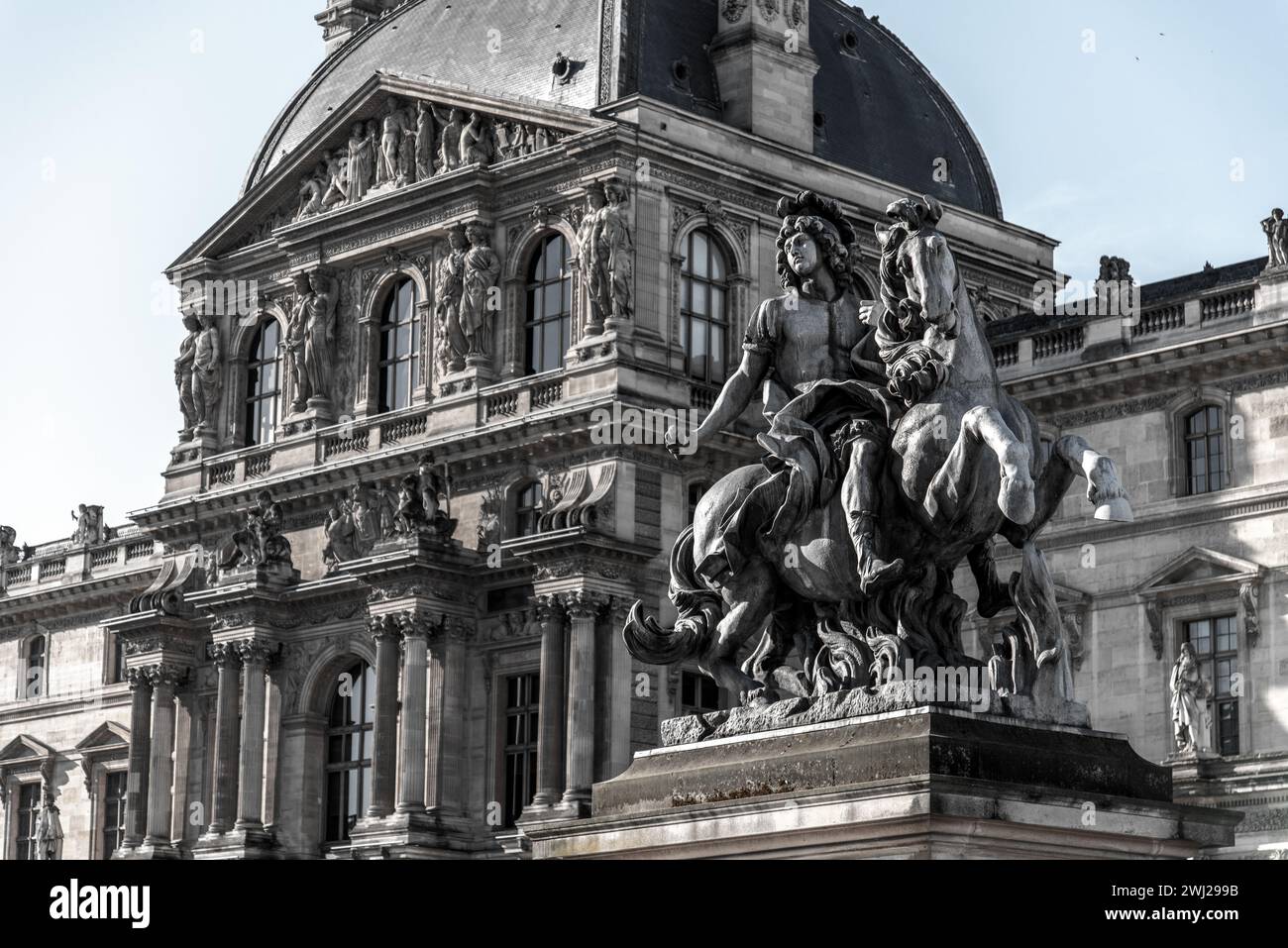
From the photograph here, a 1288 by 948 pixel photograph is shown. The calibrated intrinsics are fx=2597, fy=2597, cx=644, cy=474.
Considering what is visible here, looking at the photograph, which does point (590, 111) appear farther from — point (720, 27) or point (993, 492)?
point (993, 492)

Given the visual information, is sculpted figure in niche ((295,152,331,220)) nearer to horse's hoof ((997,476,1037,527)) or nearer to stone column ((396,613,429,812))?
stone column ((396,613,429,812))

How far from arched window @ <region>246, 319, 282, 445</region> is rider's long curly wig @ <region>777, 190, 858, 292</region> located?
42712 mm

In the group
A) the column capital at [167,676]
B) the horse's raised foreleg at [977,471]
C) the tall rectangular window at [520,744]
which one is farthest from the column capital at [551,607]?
the horse's raised foreleg at [977,471]

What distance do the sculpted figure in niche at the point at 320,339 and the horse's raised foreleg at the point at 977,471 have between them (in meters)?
41.8

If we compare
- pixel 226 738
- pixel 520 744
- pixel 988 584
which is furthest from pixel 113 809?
pixel 988 584

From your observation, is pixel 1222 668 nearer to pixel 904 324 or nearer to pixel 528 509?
pixel 528 509

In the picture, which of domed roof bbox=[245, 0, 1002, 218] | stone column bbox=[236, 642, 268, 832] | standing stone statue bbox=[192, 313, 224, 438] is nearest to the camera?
stone column bbox=[236, 642, 268, 832]

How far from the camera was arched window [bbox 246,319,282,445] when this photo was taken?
181 ft

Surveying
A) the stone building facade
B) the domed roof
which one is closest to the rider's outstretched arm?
the stone building facade

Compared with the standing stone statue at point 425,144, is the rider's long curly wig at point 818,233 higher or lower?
lower

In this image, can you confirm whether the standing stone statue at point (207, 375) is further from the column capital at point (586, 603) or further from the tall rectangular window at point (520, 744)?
the column capital at point (586, 603)

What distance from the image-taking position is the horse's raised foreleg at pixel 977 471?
11.5 meters

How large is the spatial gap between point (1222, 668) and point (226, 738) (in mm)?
20213
